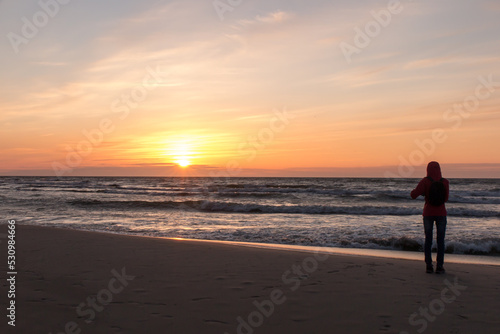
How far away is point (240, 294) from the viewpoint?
202 inches

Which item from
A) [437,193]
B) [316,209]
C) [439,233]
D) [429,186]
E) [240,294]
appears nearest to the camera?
[240,294]

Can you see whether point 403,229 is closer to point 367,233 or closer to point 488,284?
point 367,233

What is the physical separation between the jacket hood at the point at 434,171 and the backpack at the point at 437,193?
0.36 feet

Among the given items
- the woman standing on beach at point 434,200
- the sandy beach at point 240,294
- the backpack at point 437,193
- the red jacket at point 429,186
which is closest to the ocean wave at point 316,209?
the sandy beach at point 240,294

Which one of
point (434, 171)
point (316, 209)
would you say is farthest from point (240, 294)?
point (316, 209)

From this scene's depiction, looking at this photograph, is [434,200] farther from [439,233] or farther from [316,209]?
[316,209]

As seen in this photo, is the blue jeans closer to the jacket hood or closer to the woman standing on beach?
the woman standing on beach

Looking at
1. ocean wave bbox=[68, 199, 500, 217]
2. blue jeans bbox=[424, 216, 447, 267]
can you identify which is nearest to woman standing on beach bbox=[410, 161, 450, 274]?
blue jeans bbox=[424, 216, 447, 267]

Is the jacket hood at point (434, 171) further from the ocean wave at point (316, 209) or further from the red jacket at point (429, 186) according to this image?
the ocean wave at point (316, 209)

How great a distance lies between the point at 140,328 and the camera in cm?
393

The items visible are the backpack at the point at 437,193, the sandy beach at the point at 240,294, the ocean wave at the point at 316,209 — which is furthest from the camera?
the ocean wave at the point at 316,209

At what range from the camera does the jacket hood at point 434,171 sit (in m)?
6.59

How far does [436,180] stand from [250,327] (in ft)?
14.7

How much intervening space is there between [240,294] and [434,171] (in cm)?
417
